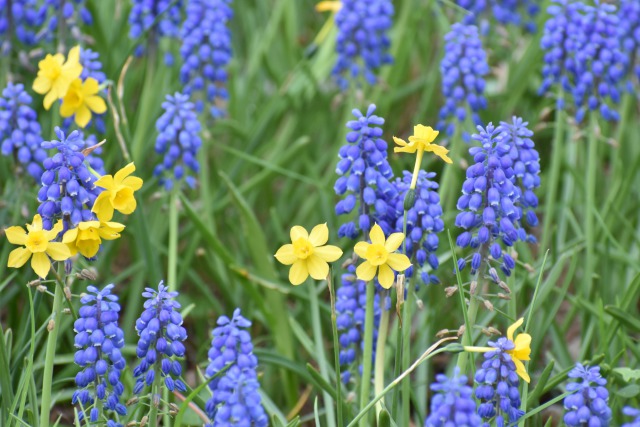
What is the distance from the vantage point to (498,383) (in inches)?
137

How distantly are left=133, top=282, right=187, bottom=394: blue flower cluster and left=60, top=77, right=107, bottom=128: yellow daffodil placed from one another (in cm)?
150

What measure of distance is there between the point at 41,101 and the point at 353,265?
2879 millimetres

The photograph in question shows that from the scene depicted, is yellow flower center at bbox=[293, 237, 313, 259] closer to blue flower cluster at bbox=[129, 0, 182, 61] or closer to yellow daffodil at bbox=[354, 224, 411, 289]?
yellow daffodil at bbox=[354, 224, 411, 289]

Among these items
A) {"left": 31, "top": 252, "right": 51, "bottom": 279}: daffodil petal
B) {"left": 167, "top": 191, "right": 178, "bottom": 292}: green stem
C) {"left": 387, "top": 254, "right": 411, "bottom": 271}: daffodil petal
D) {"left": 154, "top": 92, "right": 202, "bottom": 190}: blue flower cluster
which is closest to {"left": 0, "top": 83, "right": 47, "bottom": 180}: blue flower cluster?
{"left": 154, "top": 92, "right": 202, "bottom": 190}: blue flower cluster

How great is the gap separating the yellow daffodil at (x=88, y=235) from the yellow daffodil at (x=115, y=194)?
1.7 inches

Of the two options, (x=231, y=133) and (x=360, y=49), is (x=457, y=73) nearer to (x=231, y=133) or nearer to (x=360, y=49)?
(x=360, y=49)

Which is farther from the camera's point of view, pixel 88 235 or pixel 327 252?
pixel 327 252

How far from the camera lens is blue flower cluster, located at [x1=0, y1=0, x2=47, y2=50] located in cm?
580

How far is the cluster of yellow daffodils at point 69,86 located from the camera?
15.2 feet

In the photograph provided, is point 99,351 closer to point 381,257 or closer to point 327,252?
point 327,252

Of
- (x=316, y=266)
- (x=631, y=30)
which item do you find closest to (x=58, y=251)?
(x=316, y=266)

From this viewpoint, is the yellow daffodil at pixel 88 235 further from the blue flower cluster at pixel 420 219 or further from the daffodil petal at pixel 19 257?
the blue flower cluster at pixel 420 219

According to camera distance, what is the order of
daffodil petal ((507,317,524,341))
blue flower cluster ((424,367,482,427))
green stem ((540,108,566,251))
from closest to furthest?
blue flower cluster ((424,367,482,427)), daffodil petal ((507,317,524,341)), green stem ((540,108,566,251))

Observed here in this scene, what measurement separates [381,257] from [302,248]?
292 mm
